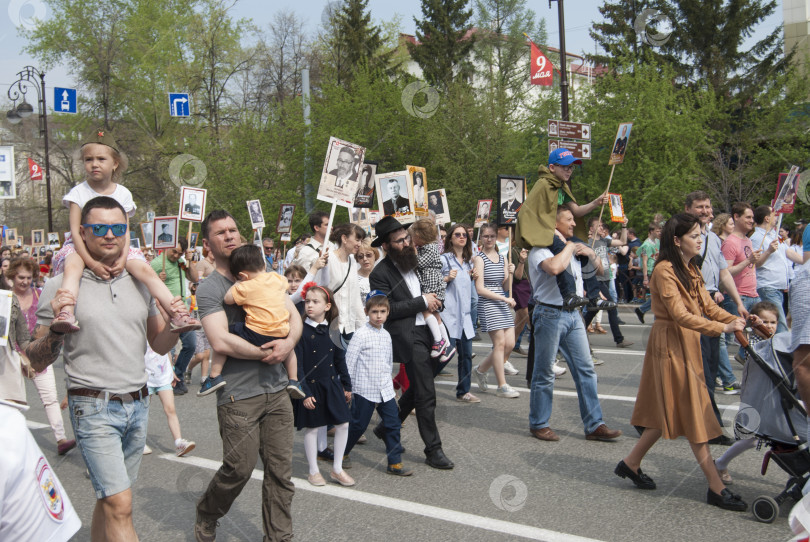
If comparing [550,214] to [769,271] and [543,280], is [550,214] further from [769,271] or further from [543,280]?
[769,271]

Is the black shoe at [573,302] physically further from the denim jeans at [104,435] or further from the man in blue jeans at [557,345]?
the denim jeans at [104,435]

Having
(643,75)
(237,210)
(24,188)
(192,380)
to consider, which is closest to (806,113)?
(643,75)

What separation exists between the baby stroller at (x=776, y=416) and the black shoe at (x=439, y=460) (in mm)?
2111

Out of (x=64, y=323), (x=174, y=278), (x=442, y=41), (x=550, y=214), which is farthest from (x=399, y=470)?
(x=442, y=41)

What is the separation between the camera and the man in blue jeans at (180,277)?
379 inches

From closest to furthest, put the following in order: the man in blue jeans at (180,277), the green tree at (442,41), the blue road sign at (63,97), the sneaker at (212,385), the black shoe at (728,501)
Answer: the sneaker at (212,385) → the black shoe at (728,501) → the man in blue jeans at (180,277) → the blue road sign at (63,97) → the green tree at (442,41)

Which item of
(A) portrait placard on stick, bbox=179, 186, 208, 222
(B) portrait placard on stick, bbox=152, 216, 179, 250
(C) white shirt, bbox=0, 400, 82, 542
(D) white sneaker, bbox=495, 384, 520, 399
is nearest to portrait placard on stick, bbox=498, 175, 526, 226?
(D) white sneaker, bbox=495, 384, 520, 399

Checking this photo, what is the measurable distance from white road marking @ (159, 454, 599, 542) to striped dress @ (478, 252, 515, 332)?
346cm

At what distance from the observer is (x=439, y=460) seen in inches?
228

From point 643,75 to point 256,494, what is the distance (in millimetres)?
25160

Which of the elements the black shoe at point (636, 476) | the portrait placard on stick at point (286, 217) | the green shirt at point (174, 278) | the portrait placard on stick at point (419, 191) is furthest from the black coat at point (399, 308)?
the portrait placard on stick at point (286, 217)

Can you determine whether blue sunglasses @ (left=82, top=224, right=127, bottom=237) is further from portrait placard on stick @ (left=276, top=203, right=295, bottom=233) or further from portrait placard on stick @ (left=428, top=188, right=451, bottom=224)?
portrait placard on stick @ (left=276, top=203, right=295, bottom=233)

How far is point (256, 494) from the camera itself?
17.6 ft

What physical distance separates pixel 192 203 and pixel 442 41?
3400cm
